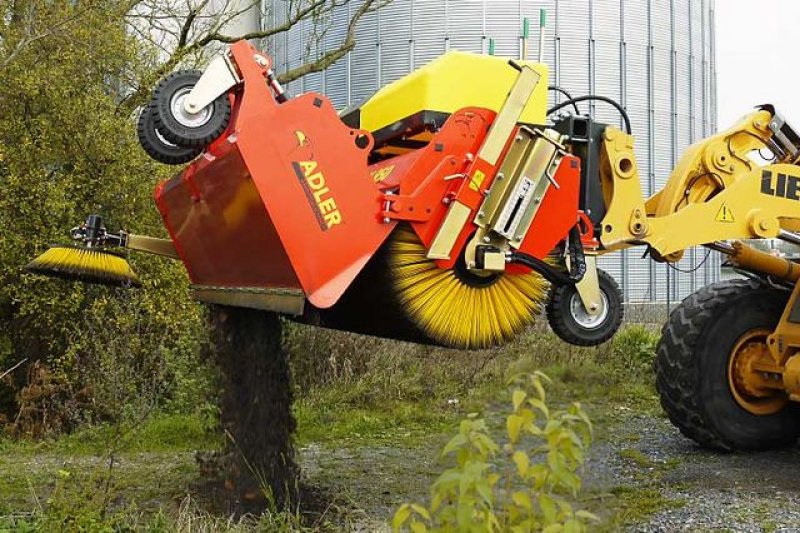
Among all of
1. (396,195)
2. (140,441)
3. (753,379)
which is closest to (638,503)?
(753,379)

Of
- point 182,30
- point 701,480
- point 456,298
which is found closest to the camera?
point 456,298

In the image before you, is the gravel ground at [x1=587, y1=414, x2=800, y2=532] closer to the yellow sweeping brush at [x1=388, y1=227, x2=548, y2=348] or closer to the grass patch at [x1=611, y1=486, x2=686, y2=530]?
the grass patch at [x1=611, y1=486, x2=686, y2=530]

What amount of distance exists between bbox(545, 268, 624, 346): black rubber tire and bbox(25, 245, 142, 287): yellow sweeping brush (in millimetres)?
2269

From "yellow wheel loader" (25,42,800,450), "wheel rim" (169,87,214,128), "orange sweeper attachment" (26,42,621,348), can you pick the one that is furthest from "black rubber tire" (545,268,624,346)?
"wheel rim" (169,87,214,128)

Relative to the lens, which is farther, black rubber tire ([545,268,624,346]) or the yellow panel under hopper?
black rubber tire ([545,268,624,346])

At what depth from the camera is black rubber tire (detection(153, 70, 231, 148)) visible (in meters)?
4.16

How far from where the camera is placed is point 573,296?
190 inches

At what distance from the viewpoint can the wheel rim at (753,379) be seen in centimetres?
642

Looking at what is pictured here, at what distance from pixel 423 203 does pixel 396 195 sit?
13cm

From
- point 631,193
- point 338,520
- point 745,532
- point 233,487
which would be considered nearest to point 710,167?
point 631,193

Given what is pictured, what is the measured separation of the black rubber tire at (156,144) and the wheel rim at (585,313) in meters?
1.99

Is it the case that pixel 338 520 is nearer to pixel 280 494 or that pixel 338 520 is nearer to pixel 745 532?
pixel 280 494

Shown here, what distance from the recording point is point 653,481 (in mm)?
5906

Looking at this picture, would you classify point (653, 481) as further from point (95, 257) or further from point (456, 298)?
point (95, 257)
